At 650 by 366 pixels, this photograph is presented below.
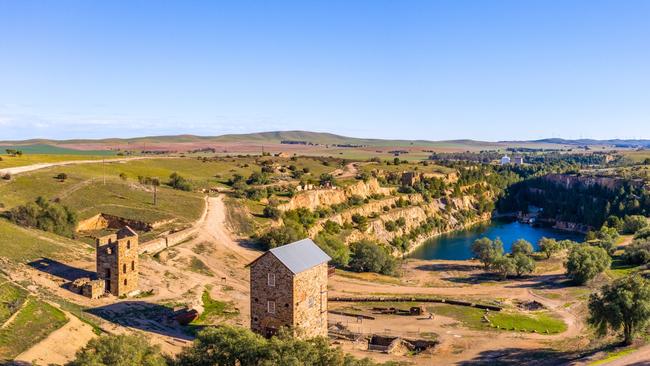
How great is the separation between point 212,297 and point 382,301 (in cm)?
1480

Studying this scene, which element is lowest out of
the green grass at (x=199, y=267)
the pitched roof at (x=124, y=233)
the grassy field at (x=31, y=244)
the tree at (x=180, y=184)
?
the green grass at (x=199, y=267)

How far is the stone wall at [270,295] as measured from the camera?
111 ft

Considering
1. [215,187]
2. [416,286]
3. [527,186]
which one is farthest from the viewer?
[527,186]

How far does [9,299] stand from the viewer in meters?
31.0

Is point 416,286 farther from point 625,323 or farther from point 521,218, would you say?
point 521,218

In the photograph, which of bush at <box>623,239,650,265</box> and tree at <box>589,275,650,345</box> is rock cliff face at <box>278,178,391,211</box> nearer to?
→ bush at <box>623,239,650,265</box>

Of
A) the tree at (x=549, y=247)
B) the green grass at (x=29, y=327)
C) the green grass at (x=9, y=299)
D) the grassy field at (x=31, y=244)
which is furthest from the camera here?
the tree at (x=549, y=247)

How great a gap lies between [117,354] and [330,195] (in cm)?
7036

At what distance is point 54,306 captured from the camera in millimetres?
31766

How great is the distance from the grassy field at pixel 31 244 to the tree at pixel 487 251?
44346 millimetres

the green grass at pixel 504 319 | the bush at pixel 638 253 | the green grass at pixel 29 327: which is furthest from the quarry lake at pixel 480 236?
the green grass at pixel 29 327

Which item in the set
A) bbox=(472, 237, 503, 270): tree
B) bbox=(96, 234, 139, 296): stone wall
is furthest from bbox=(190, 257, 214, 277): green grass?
bbox=(472, 237, 503, 270): tree

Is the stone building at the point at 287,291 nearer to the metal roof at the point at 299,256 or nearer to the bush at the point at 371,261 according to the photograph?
the metal roof at the point at 299,256

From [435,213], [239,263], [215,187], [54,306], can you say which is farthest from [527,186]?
[54,306]
